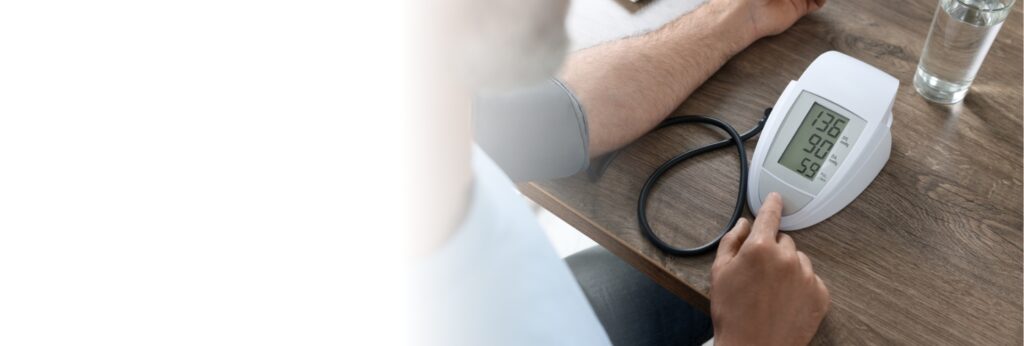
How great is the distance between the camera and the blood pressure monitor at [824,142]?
773mm

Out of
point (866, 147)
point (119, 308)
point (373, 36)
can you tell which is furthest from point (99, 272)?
point (866, 147)

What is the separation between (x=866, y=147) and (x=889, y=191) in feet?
0.16

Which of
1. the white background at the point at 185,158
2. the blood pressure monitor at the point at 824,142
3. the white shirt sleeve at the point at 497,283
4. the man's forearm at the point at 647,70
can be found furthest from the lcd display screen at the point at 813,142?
the white background at the point at 185,158

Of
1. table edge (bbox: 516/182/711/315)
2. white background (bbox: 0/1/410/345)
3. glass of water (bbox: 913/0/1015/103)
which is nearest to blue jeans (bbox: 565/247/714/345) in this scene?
table edge (bbox: 516/182/711/315)

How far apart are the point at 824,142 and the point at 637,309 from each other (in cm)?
33

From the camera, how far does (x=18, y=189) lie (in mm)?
287

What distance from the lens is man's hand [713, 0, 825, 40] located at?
2.99 ft

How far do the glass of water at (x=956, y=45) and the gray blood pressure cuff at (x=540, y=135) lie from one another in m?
0.33

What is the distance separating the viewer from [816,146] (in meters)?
0.80

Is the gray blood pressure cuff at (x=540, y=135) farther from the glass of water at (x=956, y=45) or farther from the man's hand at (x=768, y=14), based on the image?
the glass of water at (x=956, y=45)

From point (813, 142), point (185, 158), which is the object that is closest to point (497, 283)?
point (185, 158)

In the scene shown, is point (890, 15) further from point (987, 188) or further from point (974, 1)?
point (987, 188)

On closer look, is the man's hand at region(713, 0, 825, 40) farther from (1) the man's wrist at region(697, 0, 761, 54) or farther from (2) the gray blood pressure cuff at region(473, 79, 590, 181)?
(2) the gray blood pressure cuff at region(473, 79, 590, 181)

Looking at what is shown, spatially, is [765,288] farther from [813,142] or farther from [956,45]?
[956,45]
